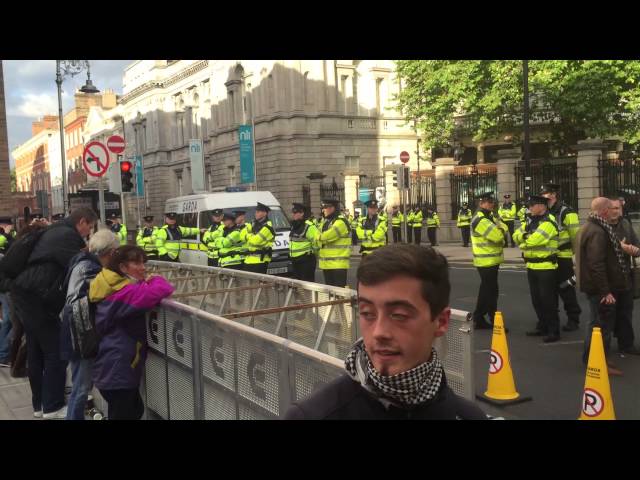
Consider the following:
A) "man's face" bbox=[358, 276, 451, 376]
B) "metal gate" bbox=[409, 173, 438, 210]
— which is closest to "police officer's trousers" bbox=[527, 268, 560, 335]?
"man's face" bbox=[358, 276, 451, 376]

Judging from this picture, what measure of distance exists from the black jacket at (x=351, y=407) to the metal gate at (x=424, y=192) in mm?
26955

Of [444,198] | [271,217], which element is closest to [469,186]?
[444,198]

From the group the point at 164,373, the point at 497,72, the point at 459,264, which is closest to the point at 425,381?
the point at 164,373

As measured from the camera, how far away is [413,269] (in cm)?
164

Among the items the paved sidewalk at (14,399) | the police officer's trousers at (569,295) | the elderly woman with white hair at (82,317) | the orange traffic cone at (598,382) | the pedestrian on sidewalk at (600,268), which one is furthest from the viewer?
the police officer's trousers at (569,295)

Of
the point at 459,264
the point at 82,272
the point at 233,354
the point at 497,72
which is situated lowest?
the point at 459,264

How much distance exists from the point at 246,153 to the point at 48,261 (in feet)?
101

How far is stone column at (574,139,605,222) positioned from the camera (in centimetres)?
2006

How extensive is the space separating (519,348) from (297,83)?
109ft

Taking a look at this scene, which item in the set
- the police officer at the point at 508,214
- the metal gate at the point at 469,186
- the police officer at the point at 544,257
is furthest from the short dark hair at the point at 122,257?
the metal gate at the point at 469,186

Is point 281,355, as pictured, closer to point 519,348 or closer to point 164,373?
point 164,373

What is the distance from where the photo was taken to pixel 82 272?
16.3 ft

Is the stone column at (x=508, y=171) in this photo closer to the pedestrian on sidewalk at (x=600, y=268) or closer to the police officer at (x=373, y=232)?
the police officer at (x=373, y=232)

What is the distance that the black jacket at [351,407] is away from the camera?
64.1 inches
